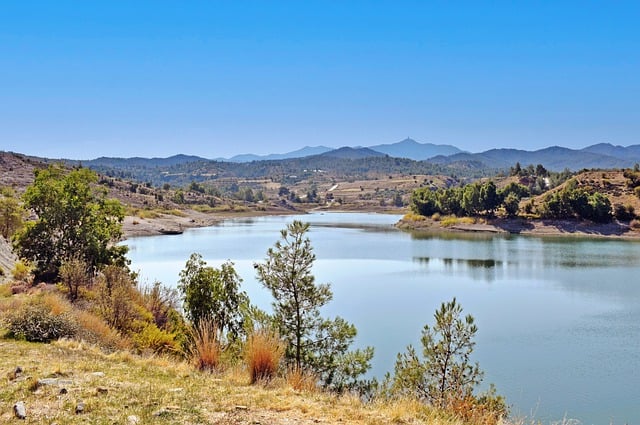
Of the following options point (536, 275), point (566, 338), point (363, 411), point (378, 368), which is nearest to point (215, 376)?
point (363, 411)

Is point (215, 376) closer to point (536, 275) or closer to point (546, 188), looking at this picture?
point (536, 275)

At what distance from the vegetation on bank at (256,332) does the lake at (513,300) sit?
3767mm

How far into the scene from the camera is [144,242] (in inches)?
2931

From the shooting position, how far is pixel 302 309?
555 inches

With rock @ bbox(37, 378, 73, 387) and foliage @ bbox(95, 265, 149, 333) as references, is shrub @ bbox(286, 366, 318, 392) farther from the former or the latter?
foliage @ bbox(95, 265, 149, 333)

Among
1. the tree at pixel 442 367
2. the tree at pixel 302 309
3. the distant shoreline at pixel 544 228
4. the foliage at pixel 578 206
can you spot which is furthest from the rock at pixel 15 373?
the foliage at pixel 578 206

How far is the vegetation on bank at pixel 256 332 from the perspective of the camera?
9742 mm

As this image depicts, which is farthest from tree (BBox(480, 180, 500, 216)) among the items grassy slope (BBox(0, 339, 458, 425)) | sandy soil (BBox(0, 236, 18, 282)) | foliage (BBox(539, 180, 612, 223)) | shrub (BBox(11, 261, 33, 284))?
grassy slope (BBox(0, 339, 458, 425))

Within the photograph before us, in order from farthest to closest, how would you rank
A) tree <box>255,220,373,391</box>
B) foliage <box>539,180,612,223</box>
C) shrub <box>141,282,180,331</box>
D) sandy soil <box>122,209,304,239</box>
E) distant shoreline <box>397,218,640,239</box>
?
sandy soil <box>122,209,304,239</box>
foliage <box>539,180,612,223</box>
distant shoreline <box>397,218,640,239</box>
shrub <box>141,282,180,331</box>
tree <box>255,220,373,391</box>

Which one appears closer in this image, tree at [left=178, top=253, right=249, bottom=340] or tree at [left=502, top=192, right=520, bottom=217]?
tree at [left=178, top=253, right=249, bottom=340]

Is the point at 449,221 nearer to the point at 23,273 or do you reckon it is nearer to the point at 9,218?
the point at 9,218

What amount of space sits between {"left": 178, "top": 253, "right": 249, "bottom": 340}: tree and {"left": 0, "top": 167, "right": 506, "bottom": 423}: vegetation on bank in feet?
0.10

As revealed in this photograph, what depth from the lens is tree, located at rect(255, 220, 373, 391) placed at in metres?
13.9

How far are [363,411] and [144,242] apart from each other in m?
71.1
